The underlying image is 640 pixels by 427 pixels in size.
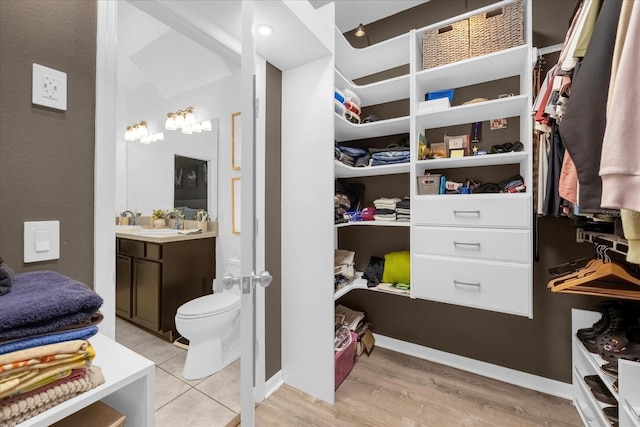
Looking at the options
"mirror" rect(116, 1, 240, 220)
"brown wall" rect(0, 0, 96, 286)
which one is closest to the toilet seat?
"mirror" rect(116, 1, 240, 220)

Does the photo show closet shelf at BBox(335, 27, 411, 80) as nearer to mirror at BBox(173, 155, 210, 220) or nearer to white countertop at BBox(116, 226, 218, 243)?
mirror at BBox(173, 155, 210, 220)

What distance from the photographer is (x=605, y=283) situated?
1.21 metres

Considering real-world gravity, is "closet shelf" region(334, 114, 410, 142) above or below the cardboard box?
above

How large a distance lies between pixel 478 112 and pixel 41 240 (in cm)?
220

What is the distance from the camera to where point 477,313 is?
1.93 meters

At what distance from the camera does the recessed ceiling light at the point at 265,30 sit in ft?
4.60

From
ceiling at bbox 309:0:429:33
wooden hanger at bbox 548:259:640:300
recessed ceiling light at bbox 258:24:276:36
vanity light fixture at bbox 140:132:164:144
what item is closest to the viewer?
wooden hanger at bbox 548:259:640:300

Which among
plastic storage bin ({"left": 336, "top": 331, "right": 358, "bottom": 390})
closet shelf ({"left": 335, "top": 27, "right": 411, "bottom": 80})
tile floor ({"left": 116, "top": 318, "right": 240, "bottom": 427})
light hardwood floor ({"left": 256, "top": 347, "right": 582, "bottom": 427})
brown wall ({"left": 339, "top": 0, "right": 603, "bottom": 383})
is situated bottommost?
light hardwood floor ({"left": 256, "top": 347, "right": 582, "bottom": 427})

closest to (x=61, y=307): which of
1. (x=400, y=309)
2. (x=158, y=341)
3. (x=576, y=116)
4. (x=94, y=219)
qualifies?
(x=94, y=219)

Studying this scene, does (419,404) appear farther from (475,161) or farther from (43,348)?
(43,348)

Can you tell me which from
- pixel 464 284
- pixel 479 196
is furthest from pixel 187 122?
pixel 464 284

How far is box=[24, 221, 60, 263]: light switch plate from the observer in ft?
2.60

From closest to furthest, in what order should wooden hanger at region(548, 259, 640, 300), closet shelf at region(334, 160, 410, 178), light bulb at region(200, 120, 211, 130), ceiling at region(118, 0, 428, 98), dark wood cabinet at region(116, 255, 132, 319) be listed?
wooden hanger at region(548, 259, 640, 300) → ceiling at region(118, 0, 428, 98) → closet shelf at region(334, 160, 410, 178) → dark wood cabinet at region(116, 255, 132, 319) → light bulb at region(200, 120, 211, 130)

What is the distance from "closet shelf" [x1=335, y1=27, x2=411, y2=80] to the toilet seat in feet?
6.66
